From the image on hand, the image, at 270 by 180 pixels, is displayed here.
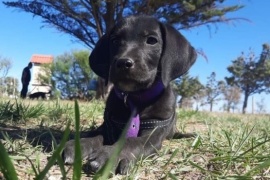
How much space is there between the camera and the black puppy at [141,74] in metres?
2.72

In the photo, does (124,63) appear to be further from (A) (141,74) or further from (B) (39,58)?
(B) (39,58)

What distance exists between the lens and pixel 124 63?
266cm

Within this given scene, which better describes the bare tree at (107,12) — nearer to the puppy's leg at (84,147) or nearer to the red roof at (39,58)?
the puppy's leg at (84,147)

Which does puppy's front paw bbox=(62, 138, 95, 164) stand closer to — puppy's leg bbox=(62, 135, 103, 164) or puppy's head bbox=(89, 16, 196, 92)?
puppy's leg bbox=(62, 135, 103, 164)

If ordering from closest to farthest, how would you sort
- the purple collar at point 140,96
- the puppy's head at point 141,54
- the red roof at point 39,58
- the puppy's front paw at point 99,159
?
the puppy's front paw at point 99,159
the puppy's head at point 141,54
the purple collar at point 140,96
the red roof at point 39,58

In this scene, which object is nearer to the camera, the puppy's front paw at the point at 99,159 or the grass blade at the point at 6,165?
the grass blade at the point at 6,165

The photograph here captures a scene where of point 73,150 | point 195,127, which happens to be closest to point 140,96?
point 73,150

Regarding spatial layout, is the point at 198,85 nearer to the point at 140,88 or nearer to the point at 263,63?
the point at 263,63

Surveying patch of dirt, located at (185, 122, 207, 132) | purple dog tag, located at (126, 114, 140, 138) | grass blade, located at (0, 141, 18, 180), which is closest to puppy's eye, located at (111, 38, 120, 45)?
purple dog tag, located at (126, 114, 140, 138)

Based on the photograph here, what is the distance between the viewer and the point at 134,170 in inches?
80.2

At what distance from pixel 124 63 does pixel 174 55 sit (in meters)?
0.57

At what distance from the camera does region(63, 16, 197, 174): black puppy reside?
2721 millimetres

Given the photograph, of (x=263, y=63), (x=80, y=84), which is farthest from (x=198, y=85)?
(x=80, y=84)

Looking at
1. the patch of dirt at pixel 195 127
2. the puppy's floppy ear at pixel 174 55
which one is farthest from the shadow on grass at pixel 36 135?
the patch of dirt at pixel 195 127
